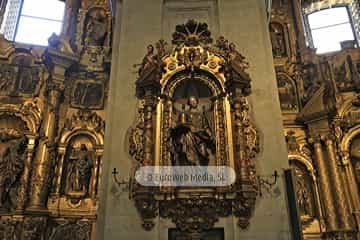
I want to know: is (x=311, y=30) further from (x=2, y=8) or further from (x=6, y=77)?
(x=2, y=8)

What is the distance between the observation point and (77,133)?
9297 mm

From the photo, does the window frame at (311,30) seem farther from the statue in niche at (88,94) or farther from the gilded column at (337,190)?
the statue in niche at (88,94)

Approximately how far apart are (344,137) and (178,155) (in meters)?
5.57

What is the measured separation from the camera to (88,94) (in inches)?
394

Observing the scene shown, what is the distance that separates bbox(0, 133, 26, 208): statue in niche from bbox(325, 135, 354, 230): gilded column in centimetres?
803

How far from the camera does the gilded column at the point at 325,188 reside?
26.6 feet

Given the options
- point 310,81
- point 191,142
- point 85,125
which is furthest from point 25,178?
point 310,81

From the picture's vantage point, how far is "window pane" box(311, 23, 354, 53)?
11.1m

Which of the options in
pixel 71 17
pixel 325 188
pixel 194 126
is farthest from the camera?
pixel 71 17

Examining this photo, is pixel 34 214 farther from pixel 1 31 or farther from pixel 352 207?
pixel 352 207

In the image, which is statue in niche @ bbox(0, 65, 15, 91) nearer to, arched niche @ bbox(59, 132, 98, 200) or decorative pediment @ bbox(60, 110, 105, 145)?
decorative pediment @ bbox(60, 110, 105, 145)

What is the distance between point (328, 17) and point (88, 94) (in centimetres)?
874

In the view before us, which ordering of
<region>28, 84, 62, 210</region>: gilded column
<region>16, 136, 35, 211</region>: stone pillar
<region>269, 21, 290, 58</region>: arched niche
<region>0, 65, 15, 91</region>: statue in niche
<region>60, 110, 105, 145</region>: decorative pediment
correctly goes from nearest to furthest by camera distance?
<region>16, 136, 35, 211</region>: stone pillar, <region>28, 84, 62, 210</region>: gilded column, <region>60, 110, 105, 145</region>: decorative pediment, <region>0, 65, 15, 91</region>: statue in niche, <region>269, 21, 290, 58</region>: arched niche

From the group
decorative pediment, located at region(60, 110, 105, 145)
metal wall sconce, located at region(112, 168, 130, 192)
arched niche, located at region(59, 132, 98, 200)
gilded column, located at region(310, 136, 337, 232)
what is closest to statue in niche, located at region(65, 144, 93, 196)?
arched niche, located at region(59, 132, 98, 200)
